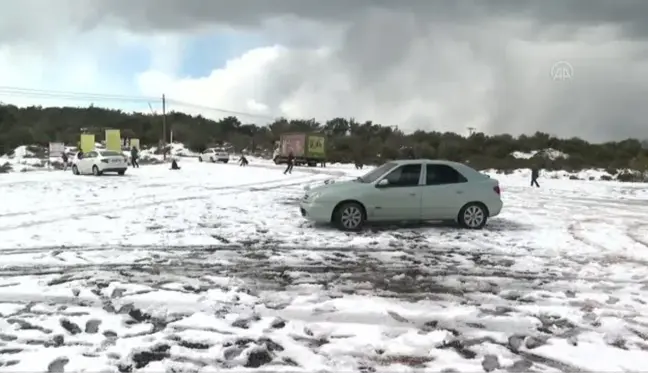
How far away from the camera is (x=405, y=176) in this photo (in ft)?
42.2

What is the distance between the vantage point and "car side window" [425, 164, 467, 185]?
1297cm

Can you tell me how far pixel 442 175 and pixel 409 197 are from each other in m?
1.01

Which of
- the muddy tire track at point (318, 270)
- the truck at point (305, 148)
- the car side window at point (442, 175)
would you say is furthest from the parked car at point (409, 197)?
the truck at point (305, 148)

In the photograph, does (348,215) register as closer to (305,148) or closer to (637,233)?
(637,233)

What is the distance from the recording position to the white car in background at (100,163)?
1300 inches

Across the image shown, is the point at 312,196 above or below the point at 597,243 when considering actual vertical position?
above

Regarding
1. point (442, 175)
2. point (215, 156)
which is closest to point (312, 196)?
point (442, 175)

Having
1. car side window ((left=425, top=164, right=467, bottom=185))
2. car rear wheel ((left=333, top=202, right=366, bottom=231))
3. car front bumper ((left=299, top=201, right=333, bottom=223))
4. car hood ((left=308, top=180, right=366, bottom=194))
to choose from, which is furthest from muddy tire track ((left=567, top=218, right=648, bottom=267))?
car front bumper ((left=299, top=201, right=333, bottom=223))

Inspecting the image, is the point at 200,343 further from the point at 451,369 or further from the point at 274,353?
the point at 451,369

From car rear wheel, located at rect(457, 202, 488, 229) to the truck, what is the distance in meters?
46.2

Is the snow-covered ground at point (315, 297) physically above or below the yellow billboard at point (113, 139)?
below

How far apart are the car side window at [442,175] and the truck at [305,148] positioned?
4604cm

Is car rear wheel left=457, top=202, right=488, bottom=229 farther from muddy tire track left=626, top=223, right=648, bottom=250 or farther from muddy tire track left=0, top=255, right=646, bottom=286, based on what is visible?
muddy tire track left=0, top=255, right=646, bottom=286

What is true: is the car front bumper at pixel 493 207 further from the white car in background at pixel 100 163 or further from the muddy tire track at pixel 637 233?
the white car in background at pixel 100 163
